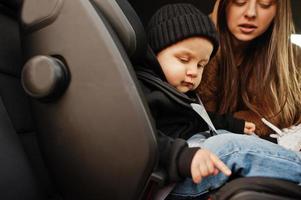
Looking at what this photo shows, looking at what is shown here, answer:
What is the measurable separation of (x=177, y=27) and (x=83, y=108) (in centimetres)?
39

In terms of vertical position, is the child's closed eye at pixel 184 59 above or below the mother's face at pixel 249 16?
above

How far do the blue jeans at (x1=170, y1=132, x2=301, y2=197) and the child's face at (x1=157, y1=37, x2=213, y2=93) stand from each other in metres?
0.23

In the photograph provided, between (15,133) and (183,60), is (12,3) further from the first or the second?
(183,60)

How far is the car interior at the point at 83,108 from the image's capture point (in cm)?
52

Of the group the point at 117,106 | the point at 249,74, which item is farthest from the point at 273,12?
the point at 117,106

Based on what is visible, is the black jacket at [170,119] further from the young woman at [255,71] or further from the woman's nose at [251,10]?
the woman's nose at [251,10]

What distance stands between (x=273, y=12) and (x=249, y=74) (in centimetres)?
25

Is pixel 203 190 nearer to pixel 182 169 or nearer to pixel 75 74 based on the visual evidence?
pixel 182 169

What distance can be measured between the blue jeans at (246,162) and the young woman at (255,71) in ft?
2.18

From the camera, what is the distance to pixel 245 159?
589 mm

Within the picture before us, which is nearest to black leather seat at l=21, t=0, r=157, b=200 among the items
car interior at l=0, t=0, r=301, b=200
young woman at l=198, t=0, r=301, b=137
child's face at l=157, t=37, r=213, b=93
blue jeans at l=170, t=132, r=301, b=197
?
car interior at l=0, t=0, r=301, b=200

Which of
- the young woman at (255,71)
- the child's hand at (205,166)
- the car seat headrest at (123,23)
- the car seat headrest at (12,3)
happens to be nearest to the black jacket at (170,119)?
the child's hand at (205,166)

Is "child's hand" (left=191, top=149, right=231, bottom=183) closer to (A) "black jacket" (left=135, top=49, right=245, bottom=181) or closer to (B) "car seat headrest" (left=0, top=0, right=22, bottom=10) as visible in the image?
(A) "black jacket" (left=135, top=49, right=245, bottom=181)

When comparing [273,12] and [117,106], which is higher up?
[117,106]
